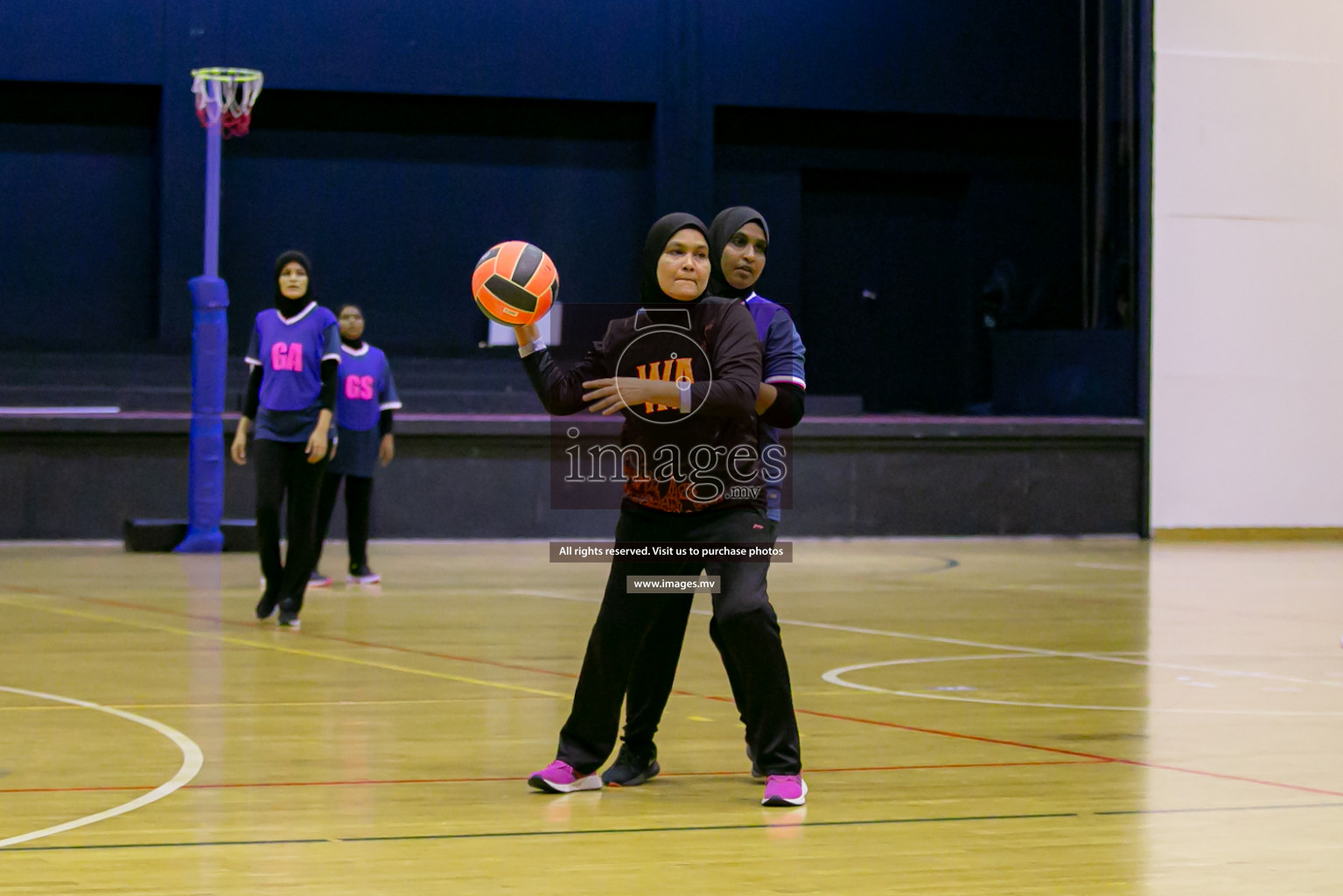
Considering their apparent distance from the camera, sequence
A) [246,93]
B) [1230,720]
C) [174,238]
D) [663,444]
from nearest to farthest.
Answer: [663,444], [1230,720], [246,93], [174,238]

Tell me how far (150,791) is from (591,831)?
1.35 metres

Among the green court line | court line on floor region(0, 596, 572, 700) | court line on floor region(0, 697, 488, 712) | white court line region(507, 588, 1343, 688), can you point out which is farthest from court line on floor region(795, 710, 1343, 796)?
white court line region(507, 588, 1343, 688)

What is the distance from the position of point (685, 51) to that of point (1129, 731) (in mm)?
15409

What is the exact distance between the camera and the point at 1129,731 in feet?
21.0

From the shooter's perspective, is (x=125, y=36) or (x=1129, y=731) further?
(x=125, y=36)

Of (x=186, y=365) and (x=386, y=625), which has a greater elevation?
(x=186, y=365)

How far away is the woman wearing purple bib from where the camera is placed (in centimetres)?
943

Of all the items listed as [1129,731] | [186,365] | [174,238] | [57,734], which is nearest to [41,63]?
[174,238]

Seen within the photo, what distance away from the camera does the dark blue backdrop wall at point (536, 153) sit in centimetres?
1980

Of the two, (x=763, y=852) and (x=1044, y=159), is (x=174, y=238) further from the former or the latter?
(x=763, y=852)

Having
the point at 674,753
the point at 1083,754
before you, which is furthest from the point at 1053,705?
the point at 674,753

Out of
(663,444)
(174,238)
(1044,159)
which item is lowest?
(663,444)

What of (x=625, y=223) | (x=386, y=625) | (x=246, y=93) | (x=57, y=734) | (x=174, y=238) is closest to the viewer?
(x=57, y=734)

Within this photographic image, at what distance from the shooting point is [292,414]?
9445 mm
